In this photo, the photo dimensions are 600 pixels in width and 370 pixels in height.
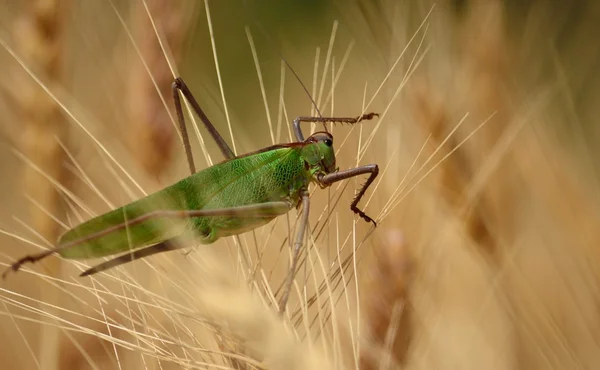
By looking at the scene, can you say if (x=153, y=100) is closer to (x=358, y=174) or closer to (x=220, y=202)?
(x=220, y=202)

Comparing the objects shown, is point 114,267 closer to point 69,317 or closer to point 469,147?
point 69,317

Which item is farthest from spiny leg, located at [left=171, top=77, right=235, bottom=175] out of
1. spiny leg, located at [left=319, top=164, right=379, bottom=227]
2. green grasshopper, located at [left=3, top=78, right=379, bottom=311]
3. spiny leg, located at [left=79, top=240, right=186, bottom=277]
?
spiny leg, located at [left=79, top=240, right=186, bottom=277]

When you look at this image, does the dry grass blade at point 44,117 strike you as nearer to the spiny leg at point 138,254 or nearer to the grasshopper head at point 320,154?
the spiny leg at point 138,254

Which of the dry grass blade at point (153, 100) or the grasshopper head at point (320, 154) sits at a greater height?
the dry grass blade at point (153, 100)

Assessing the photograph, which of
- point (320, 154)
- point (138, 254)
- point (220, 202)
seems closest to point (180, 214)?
point (138, 254)

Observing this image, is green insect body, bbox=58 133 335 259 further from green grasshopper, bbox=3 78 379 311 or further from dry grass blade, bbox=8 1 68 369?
dry grass blade, bbox=8 1 68 369

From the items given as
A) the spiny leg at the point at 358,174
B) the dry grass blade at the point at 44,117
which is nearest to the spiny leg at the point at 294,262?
the spiny leg at the point at 358,174

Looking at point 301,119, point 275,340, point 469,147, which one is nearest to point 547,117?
point 469,147
